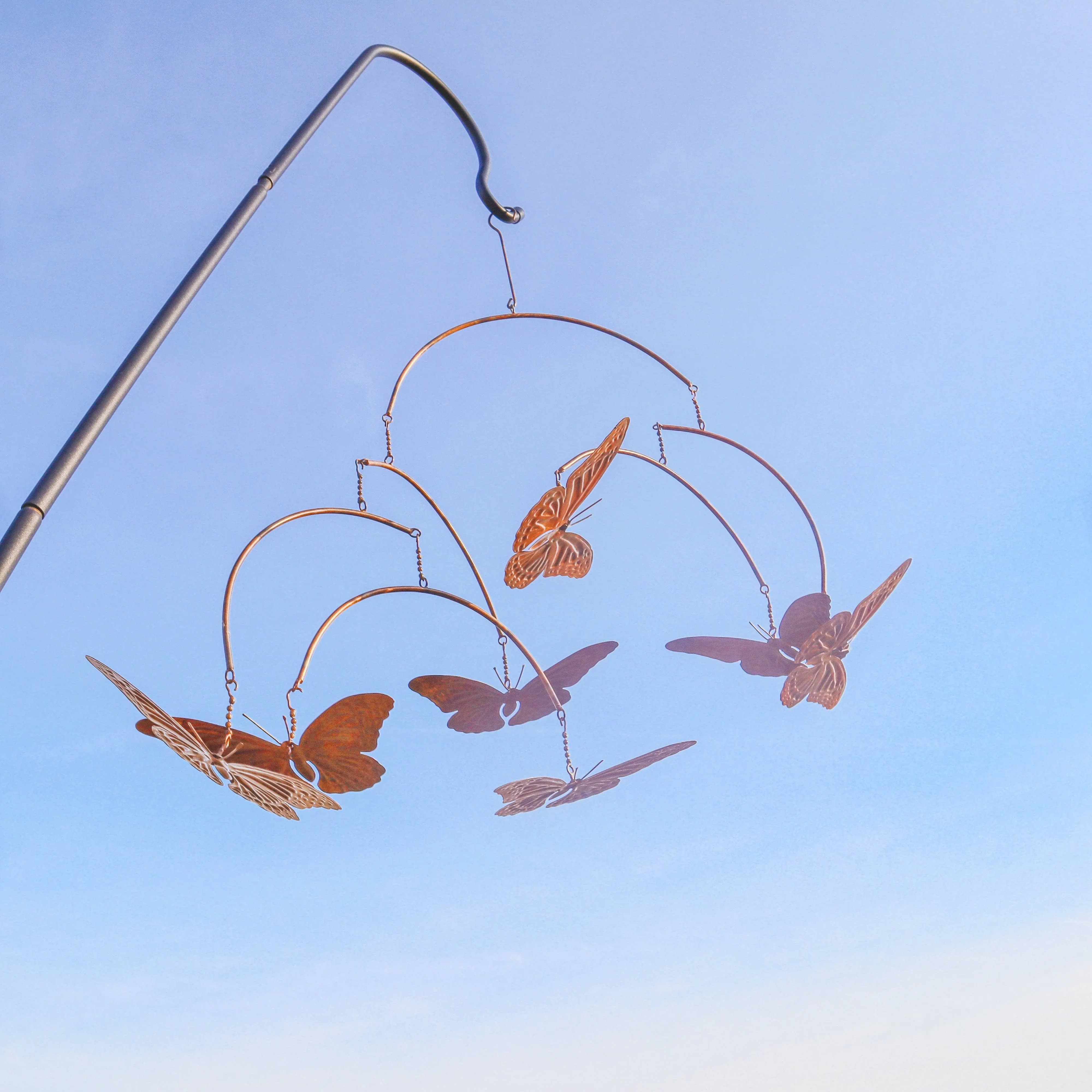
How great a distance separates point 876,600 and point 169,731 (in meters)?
2.26

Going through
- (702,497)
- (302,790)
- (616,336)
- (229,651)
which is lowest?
(302,790)

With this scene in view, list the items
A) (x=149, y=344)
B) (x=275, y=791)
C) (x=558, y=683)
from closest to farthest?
(x=149, y=344) → (x=275, y=791) → (x=558, y=683)

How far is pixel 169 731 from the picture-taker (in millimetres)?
2293

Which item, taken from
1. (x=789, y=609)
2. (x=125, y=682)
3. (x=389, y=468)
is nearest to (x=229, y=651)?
(x=125, y=682)

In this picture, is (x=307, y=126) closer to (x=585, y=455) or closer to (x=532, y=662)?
(x=585, y=455)

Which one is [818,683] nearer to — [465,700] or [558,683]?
[558,683]

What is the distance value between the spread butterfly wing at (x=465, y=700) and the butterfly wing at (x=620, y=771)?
356 mm

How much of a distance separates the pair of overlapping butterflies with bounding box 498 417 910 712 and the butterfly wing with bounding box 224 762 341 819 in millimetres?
904

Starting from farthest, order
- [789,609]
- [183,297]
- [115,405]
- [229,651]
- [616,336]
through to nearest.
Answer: [616,336] → [789,609] → [229,651] → [183,297] → [115,405]

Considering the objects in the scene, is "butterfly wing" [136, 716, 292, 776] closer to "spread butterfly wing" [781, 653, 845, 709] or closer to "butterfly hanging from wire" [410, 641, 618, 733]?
"butterfly hanging from wire" [410, 641, 618, 733]

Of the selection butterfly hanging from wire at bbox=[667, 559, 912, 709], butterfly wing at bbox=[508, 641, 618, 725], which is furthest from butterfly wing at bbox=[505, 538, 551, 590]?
butterfly hanging from wire at bbox=[667, 559, 912, 709]

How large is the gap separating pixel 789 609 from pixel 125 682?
2.13 m

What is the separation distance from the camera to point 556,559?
3.08 m

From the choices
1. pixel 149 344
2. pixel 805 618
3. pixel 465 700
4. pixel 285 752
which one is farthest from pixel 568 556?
pixel 149 344
